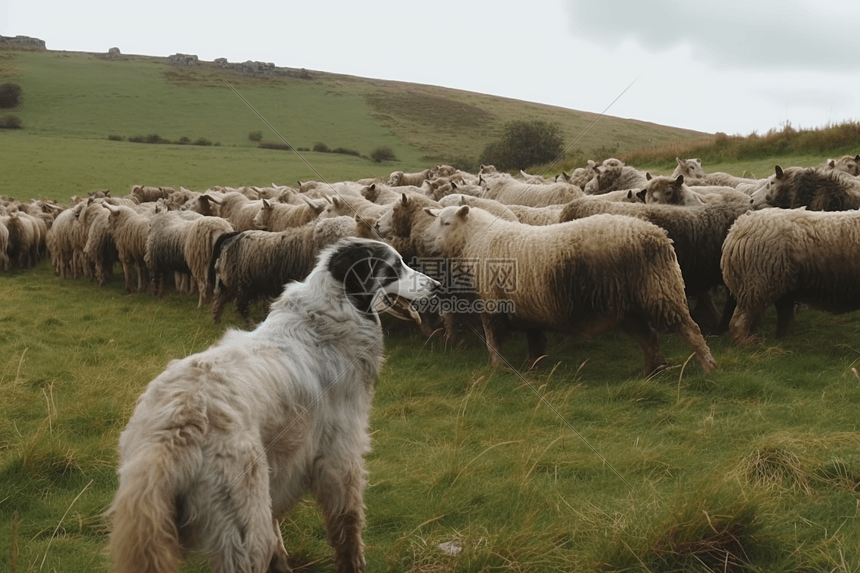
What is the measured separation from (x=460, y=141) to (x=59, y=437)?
58.2 meters

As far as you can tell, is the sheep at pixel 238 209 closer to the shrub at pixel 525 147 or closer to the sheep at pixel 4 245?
the sheep at pixel 4 245

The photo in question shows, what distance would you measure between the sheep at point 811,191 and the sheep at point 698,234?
159cm

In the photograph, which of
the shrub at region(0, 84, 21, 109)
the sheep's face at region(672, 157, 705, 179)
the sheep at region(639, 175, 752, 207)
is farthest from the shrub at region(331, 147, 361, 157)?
the sheep at region(639, 175, 752, 207)

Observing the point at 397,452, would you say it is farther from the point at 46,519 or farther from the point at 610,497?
the point at 46,519

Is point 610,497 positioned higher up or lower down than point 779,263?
lower down

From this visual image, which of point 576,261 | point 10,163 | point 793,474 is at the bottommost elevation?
point 10,163

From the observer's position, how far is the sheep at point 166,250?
11.9m

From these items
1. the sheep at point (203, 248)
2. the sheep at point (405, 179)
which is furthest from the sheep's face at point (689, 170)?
the sheep at point (203, 248)

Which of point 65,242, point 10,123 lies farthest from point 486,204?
point 10,123

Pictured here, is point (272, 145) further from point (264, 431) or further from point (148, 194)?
point (264, 431)

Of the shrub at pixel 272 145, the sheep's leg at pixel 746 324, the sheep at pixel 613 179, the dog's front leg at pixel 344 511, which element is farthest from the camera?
the shrub at pixel 272 145

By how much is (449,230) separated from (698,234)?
116 inches

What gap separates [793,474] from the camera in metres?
4.11

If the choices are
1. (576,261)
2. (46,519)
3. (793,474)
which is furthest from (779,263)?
(46,519)
